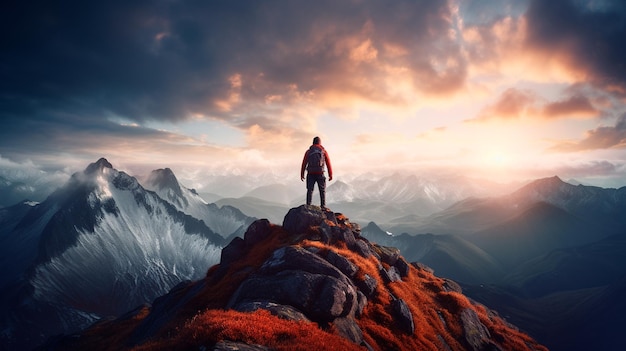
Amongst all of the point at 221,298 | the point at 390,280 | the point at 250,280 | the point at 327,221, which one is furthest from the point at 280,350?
the point at 327,221

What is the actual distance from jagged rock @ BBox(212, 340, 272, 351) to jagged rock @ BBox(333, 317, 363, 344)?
18.9 feet

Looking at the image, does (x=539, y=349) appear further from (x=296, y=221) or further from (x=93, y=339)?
(x=93, y=339)

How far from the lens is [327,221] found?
30.1 metres

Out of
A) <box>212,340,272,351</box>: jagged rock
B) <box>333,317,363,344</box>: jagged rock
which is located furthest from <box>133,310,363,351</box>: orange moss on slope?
<box>333,317,363,344</box>: jagged rock

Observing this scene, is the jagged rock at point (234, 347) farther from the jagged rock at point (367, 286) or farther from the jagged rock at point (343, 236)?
the jagged rock at point (343, 236)

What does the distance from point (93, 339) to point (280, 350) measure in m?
55.5

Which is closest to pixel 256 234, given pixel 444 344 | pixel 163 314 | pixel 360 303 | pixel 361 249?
pixel 361 249

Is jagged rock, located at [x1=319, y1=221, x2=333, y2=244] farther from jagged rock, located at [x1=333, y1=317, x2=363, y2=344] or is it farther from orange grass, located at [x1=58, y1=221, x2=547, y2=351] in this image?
jagged rock, located at [x1=333, y1=317, x2=363, y2=344]

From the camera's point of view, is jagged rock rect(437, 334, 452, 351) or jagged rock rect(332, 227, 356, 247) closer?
jagged rock rect(437, 334, 452, 351)

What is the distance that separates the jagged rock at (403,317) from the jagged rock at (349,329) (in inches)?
177

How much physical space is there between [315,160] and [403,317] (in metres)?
15.3

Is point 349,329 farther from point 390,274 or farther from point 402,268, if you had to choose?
point 402,268

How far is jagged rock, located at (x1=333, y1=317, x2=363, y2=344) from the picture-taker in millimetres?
16156

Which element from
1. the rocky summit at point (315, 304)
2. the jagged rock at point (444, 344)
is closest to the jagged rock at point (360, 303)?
the rocky summit at point (315, 304)
